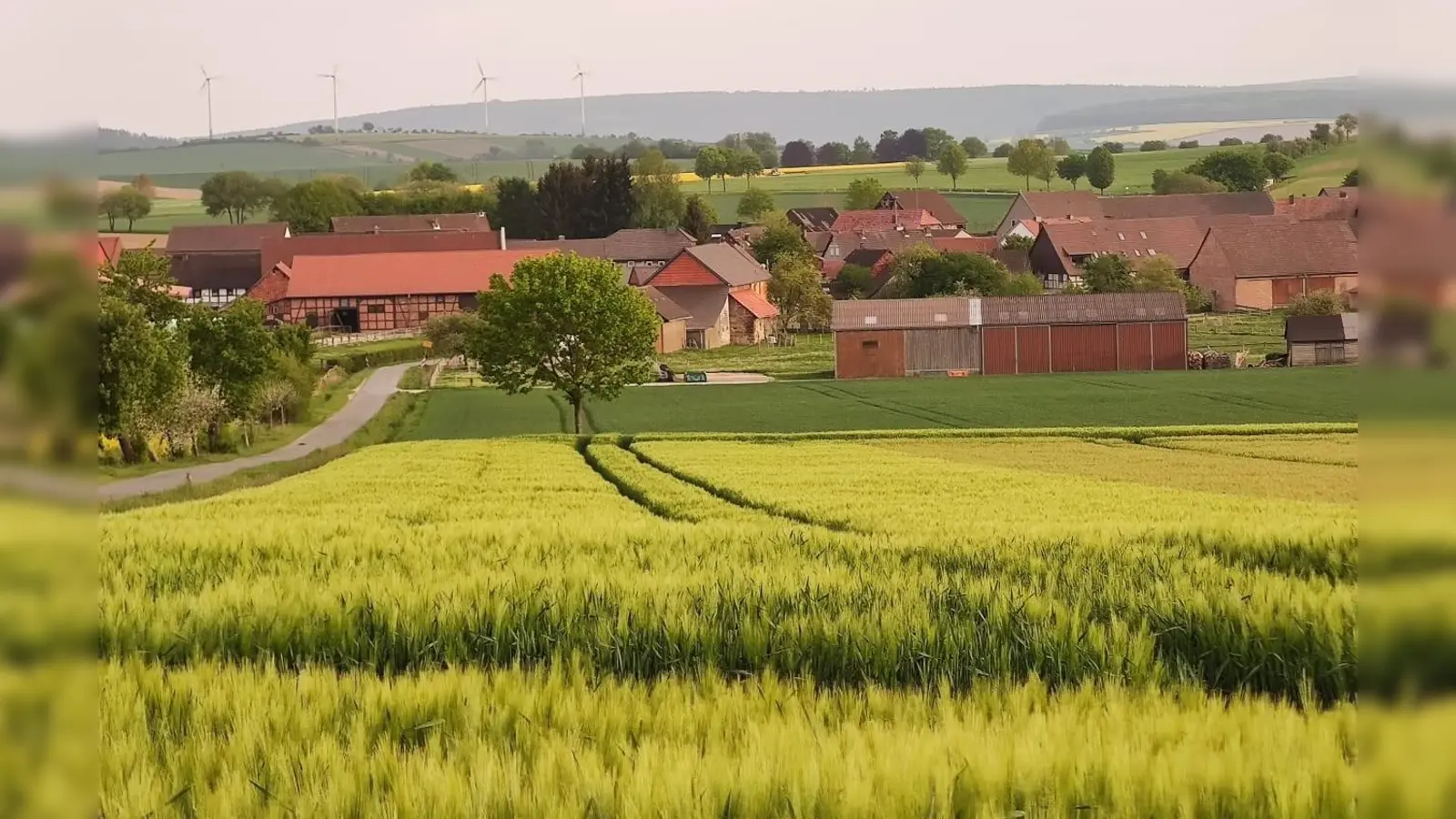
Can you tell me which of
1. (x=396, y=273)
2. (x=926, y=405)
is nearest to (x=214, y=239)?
(x=396, y=273)

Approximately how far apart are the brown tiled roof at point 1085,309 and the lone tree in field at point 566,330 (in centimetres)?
3338

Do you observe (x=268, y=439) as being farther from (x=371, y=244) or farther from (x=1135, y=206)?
(x=1135, y=206)

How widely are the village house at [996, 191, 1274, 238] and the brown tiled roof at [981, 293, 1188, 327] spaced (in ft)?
303

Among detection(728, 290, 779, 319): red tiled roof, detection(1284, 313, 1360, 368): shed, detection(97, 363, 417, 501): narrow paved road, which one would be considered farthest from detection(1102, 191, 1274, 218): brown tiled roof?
detection(97, 363, 417, 501): narrow paved road

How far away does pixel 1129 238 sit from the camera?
14325 centimetres

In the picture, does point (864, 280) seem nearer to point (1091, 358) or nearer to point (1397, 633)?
point (1091, 358)

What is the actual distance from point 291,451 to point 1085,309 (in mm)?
55721

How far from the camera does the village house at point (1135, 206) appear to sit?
7397 inches

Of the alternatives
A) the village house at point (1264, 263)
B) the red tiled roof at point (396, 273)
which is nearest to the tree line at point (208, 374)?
the red tiled roof at point (396, 273)

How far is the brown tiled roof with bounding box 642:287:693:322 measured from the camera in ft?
385

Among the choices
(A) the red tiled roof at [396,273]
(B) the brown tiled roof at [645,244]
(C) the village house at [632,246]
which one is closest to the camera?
(A) the red tiled roof at [396,273]

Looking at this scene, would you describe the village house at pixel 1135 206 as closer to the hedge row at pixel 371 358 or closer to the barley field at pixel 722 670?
the hedge row at pixel 371 358

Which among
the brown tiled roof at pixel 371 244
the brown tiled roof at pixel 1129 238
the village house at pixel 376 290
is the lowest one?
the village house at pixel 376 290

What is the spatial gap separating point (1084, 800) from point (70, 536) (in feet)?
10.7
